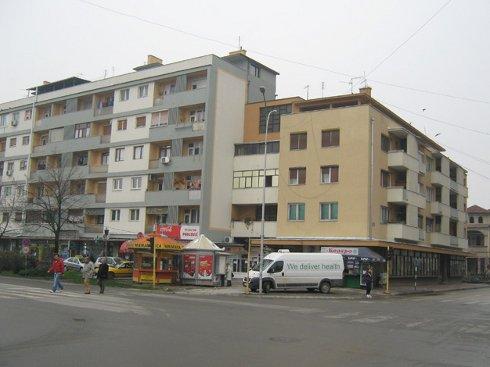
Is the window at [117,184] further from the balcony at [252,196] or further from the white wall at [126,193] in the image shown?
the balcony at [252,196]

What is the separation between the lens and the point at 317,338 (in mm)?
12836

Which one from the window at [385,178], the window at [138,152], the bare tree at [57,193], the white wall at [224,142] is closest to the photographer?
the window at [385,178]

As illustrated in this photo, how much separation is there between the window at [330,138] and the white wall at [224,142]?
31.0ft

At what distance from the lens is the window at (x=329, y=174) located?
44562mm

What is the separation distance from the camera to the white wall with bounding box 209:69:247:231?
160ft

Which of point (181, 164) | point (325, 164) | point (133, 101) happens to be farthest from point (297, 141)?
point (133, 101)

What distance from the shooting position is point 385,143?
153ft

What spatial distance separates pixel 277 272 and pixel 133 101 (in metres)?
27.8

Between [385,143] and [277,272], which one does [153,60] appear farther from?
[277,272]

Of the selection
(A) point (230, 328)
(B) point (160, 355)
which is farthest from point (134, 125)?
(B) point (160, 355)

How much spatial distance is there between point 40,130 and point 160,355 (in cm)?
5855

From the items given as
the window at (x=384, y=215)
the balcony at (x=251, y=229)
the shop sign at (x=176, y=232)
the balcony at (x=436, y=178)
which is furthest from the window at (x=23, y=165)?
the balcony at (x=436, y=178)

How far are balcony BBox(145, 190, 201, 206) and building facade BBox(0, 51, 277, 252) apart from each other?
0.29 ft

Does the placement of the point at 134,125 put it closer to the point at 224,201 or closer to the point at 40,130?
the point at 224,201
